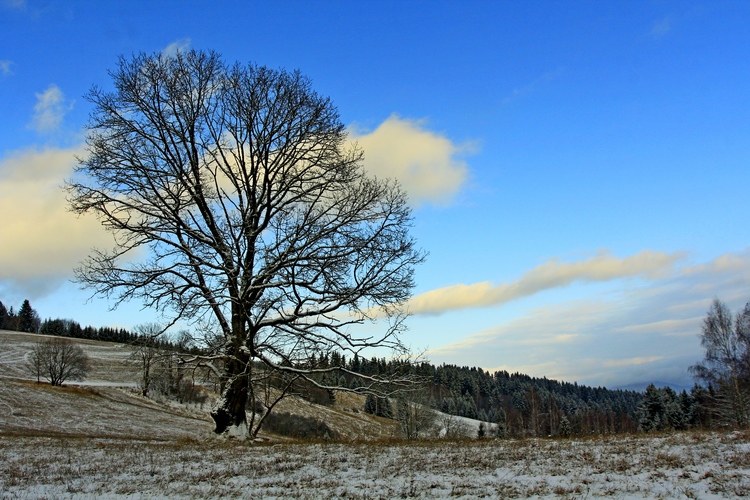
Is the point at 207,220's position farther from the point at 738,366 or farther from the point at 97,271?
the point at 738,366

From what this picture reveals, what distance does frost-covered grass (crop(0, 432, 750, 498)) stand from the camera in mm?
6715

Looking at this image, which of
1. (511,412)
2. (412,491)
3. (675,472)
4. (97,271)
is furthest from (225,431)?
(511,412)

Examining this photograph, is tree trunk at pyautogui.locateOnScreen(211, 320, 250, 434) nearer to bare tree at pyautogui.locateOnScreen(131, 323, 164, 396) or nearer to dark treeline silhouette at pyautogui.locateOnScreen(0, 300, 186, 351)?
bare tree at pyautogui.locateOnScreen(131, 323, 164, 396)

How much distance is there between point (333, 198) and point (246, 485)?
9.07m

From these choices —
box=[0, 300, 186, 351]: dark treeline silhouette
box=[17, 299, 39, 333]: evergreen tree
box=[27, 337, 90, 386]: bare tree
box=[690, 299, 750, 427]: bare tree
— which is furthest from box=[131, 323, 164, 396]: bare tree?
box=[17, 299, 39, 333]: evergreen tree

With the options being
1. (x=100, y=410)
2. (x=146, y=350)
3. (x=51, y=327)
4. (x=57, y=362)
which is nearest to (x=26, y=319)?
(x=51, y=327)

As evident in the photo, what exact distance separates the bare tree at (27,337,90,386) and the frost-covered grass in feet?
211

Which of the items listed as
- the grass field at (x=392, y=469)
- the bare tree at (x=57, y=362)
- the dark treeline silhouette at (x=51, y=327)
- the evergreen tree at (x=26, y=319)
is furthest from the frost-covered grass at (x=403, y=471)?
the evergreen tree at (x=26, y=319)

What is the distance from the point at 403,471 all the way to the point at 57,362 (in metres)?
73.4

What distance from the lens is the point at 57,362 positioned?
2613 inches

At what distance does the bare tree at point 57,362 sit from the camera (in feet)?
215

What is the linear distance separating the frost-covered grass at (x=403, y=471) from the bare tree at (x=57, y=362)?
64.4 meters

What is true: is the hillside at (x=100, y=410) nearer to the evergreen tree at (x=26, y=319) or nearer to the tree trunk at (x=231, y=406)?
the tree trunk at (x=231, y=406)

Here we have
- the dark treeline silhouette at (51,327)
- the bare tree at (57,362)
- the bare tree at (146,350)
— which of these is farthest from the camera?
the dark treeline silhouette at (51,327)
